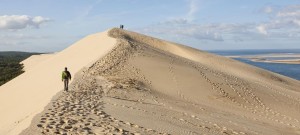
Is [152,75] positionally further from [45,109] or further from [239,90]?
[45,109]

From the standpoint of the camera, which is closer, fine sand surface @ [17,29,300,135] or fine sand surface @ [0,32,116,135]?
fine sand surface @ [17,29,300,135]

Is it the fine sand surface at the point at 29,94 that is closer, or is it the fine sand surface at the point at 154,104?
the fine sand surface at the point at 154,104

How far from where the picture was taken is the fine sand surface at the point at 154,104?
11625 mm

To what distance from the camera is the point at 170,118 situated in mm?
14211

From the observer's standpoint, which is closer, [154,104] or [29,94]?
[154,104]

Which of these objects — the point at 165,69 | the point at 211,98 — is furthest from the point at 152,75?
the point at 211,98

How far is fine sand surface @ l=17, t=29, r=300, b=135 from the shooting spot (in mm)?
11625

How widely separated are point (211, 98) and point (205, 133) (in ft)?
34.3

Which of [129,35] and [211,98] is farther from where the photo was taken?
[129,35]

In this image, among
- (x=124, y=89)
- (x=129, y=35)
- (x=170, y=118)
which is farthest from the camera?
(x=129, y=35)

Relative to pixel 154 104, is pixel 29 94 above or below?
below

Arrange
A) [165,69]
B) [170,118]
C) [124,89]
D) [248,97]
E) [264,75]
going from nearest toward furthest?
1. [170,118]
2. [124,89]
3. [248,97]
4. [165,69]
5. [264,75]

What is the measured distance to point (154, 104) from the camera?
57.0 ft

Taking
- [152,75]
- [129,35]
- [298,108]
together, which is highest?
[129,35]
